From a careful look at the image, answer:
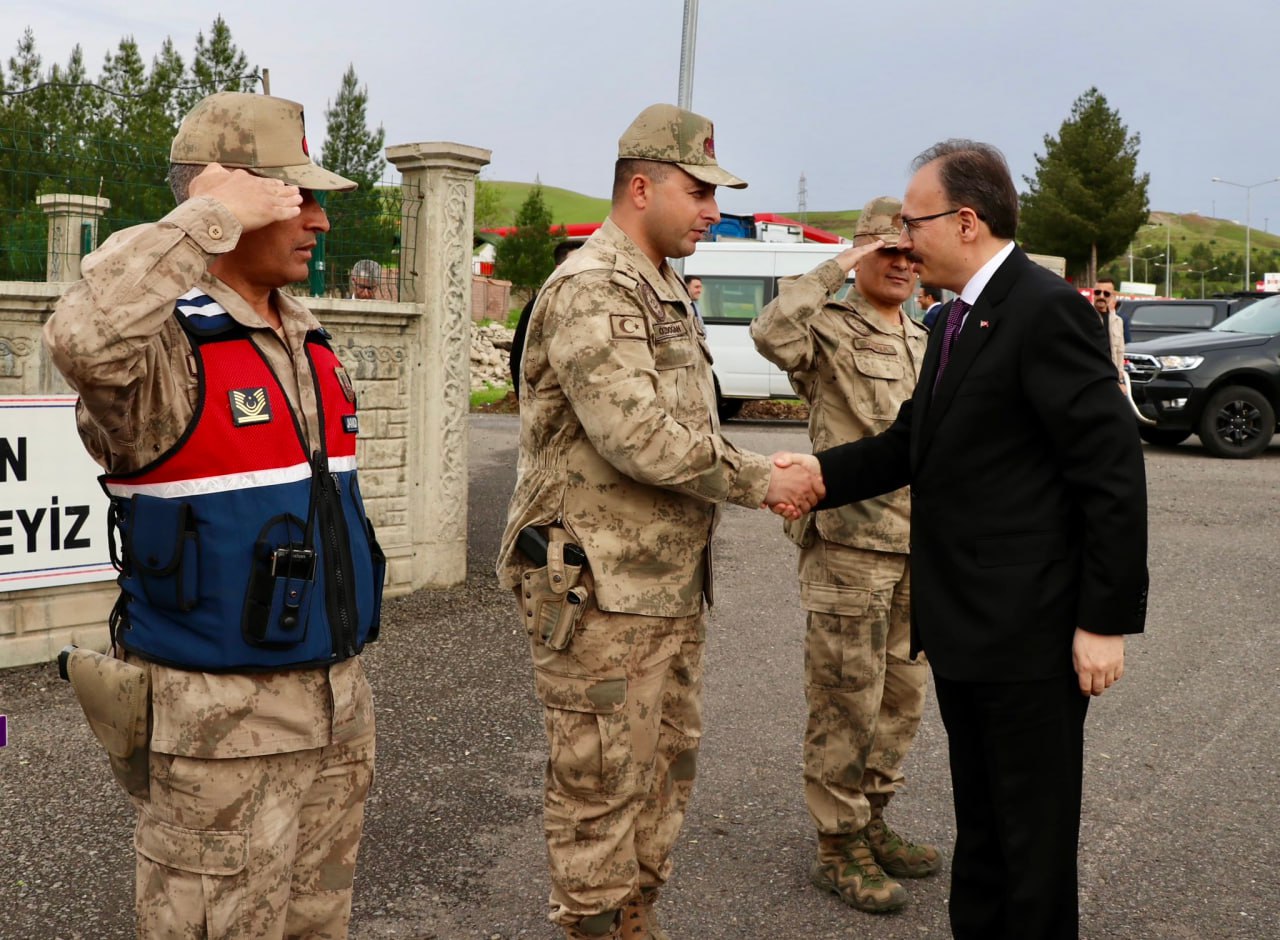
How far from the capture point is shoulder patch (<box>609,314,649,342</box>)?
121 inches

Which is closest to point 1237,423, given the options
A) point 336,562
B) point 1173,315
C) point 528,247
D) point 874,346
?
point 1173,315

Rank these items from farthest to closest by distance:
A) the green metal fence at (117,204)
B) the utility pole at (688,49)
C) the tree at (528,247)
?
the tree at (528,247), the utility pole at (688,49), the green metal fence at (117,204)

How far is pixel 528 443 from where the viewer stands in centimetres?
336

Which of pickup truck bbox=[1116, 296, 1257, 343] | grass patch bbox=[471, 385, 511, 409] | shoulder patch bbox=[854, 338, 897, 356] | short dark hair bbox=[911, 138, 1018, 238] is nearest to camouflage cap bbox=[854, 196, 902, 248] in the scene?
shoulder patch bbox=[854, 338, 897, 356]

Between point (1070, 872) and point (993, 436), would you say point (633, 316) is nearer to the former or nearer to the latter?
point (993, 436)

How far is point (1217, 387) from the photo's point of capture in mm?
14875

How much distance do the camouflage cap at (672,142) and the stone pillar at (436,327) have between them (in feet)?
14.9

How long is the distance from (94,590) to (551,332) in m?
4.17

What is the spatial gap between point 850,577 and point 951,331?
1.05 metres

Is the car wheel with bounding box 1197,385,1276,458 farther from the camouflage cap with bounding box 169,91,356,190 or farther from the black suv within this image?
the camouflage cap with bounding box 169,91,356,190

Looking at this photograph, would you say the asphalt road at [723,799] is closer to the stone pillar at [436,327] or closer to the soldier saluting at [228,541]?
the stone pillar at [436,327]

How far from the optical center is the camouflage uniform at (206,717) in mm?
2115

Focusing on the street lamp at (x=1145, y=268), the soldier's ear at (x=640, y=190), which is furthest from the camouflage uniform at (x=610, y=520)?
the street lamp at (x=1145, y=268)

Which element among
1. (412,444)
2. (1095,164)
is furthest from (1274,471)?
(1095,164)
